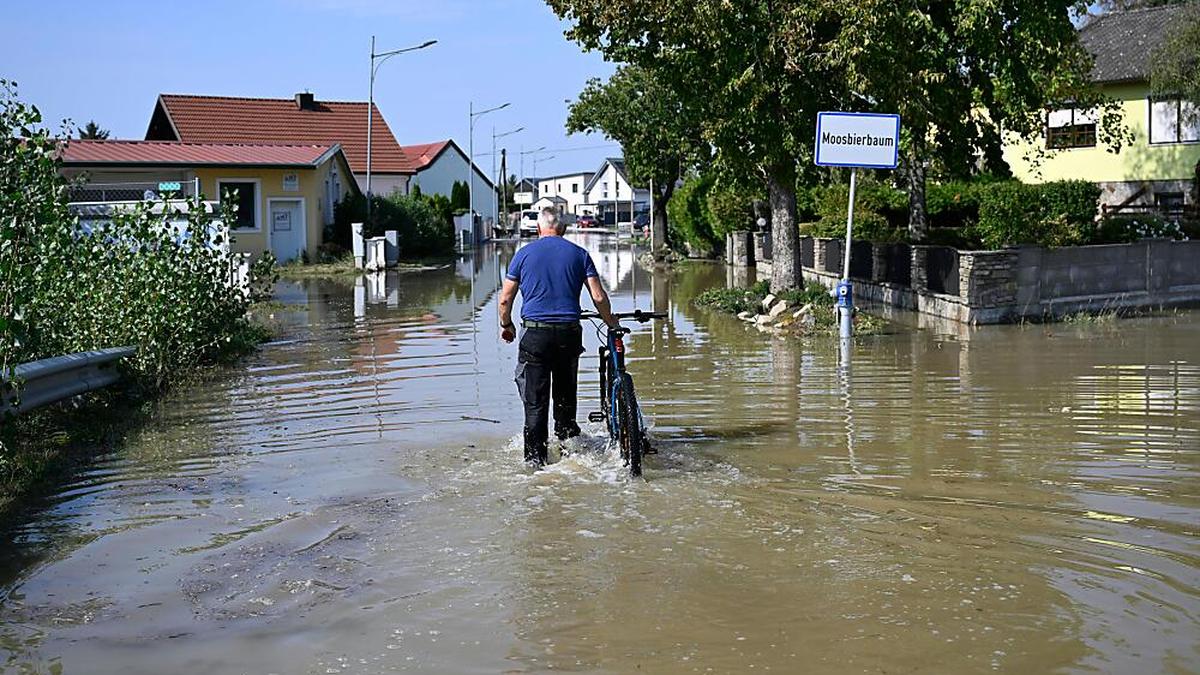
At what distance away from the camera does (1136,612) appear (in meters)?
5.82

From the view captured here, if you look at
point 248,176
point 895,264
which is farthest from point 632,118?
point 895,264

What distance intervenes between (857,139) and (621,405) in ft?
32.2

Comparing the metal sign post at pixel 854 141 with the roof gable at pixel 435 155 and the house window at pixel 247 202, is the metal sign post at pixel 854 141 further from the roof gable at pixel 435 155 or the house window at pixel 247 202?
the roof gable at pixel 435 155

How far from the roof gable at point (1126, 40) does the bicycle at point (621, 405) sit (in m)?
32.7

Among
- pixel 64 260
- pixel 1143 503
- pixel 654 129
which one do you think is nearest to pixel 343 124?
pixel 654 129

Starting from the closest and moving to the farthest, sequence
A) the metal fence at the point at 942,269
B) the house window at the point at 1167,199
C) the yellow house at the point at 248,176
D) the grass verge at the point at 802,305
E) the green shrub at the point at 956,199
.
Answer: the grass verge at the point at 802,305
the metal fence at the point at 942,269
the green shrub at the point at 956,199
the house window at the point at 1167,199
the yellow house at the point at 248,176

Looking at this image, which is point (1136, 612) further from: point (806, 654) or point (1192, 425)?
point (1192, 425)

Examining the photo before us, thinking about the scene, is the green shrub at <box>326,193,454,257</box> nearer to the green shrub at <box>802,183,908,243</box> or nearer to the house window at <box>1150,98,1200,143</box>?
the green shrub at <box>802,183,908,243</box>

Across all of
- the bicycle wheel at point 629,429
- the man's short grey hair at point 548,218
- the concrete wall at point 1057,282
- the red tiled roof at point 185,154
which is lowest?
the bicycle wheel at point 629,429

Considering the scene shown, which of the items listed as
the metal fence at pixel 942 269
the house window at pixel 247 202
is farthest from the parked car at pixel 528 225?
the metal fence at pixel 942 269

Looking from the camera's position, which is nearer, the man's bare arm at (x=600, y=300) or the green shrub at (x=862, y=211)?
the man's bare arm at (x=600, y=300)

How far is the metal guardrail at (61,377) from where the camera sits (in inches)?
377

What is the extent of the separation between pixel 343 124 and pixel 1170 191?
38359 mm

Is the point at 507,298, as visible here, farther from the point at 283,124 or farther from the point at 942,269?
the point at 283,124
